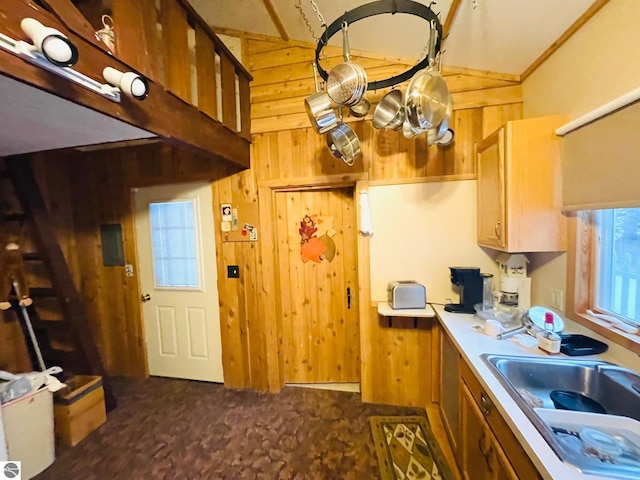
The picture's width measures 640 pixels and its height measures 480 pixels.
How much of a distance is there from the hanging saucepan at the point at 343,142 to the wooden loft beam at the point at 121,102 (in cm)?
83

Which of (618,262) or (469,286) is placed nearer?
(618,262)

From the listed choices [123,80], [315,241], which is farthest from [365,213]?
[123,80]

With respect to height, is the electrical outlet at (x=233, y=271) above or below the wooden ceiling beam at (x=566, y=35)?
below

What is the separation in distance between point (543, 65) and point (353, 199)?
156cm

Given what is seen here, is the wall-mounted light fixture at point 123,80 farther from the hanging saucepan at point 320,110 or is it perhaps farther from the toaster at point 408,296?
the toaster at point 408,296

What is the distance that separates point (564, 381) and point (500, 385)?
449 mm

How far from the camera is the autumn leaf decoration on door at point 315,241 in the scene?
2.67 meters

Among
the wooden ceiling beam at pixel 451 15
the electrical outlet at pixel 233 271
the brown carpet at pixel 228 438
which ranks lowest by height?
the brown carpet at pixel 228 438

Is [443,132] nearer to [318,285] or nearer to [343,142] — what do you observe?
[343,142]

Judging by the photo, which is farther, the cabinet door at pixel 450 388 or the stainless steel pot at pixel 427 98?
the cabinet door at pixel 450 388

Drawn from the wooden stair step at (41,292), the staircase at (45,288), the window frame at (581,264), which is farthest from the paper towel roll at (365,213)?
the wooden stair step at (41,292)

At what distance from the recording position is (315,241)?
2.69 meters

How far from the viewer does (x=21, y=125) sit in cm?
143

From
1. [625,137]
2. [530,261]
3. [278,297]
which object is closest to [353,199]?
[278,297]
